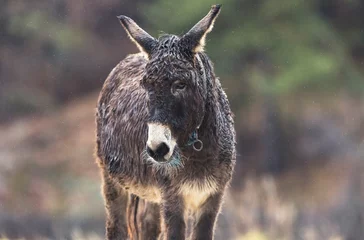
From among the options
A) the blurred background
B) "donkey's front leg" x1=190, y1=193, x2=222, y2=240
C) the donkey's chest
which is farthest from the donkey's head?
the blurred background

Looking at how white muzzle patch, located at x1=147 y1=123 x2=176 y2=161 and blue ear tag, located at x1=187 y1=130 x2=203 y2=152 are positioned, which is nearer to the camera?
white muzzle patch, located at x1=147 y1=123 x2=176 y2=161

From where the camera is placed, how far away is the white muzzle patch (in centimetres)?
627

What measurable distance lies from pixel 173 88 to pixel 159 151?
1.65 ft

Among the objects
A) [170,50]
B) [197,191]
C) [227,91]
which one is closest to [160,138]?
[170,50]

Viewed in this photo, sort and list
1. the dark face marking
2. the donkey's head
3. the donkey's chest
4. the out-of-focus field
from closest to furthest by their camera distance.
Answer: the donkey's head, the dark face marking, the donkey's chest, the out-of-focus field

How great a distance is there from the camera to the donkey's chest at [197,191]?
720 centimetres

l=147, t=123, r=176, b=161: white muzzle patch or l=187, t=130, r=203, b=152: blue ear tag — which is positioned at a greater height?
l=187, t=130, r=203, b=152: blue ear tag

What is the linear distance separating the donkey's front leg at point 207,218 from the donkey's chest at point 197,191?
5 cm

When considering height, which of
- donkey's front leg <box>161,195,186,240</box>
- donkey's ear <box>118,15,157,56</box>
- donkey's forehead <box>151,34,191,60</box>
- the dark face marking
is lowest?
donkey's front leg <box>161,195,186,240</box>

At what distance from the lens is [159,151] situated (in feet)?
20.7

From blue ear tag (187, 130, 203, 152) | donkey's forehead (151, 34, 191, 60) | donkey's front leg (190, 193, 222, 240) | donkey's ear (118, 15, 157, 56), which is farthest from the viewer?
donkey's front leg (190, 193, 222, 240)

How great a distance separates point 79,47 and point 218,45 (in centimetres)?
702

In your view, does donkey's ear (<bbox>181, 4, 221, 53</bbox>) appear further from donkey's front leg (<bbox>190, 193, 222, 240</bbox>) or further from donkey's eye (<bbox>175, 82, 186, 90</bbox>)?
donkey's front leg (<bbox>190, 193, 222, 240</bbox>)

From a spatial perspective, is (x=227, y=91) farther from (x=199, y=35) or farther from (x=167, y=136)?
(x=167, y=136)
